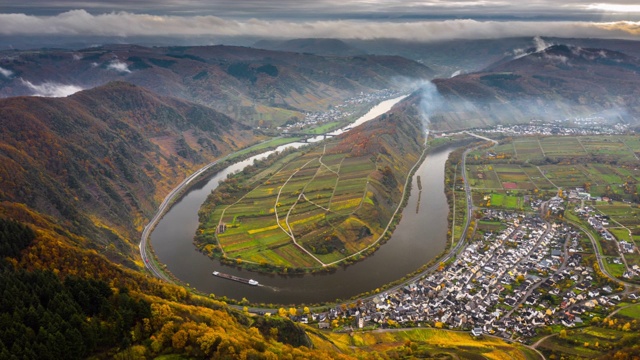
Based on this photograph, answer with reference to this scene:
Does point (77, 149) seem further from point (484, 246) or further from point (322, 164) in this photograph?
point (484, 246)

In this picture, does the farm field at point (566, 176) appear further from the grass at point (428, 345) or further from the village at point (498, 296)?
the grass at point (428, 345)

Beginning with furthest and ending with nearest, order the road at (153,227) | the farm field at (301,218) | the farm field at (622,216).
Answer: the farm field at (622,216), the farm field at (301,218), the road at (153,227)

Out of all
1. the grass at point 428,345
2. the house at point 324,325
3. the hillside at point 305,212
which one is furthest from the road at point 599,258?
the house at point 324,325

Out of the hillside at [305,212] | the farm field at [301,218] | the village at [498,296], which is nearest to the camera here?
the village at [498,296]

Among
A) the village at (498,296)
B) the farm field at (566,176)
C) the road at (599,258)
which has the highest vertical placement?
the farm field at (566,176)

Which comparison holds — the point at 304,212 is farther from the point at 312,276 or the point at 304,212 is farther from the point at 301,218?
the point at 312,276

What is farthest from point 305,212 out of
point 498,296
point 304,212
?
point 498,296

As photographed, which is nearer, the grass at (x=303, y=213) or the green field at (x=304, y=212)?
the green field at (x=304, y=212)

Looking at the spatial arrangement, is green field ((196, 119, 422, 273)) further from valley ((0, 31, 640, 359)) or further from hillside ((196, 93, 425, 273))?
valley ((0, 31, 640, 359))
